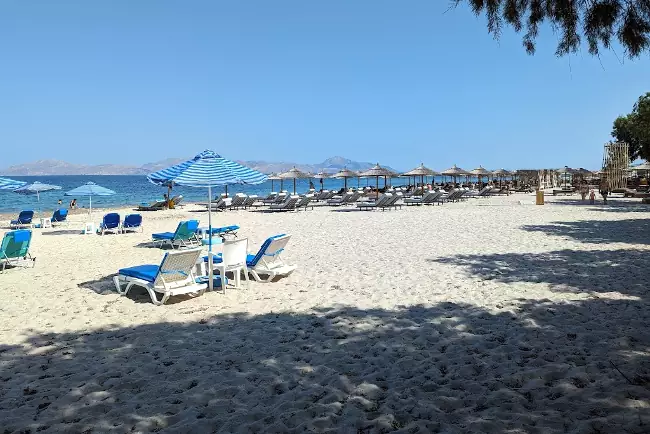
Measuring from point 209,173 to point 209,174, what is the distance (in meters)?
0.03

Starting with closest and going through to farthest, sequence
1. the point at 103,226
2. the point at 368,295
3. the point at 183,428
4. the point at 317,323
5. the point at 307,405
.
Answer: the point at 183,428 < the point at 307,405 < the point at 317,323 < the point at 368,295 < the point at 103,226

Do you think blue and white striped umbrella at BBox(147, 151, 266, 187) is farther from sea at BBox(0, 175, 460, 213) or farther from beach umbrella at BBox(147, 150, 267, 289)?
sea at BBox(0, 175, 460, 213)

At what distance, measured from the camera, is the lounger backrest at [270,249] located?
6.67 m

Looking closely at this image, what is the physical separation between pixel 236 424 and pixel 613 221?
13.9m

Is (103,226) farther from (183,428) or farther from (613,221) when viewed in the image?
(613,221)

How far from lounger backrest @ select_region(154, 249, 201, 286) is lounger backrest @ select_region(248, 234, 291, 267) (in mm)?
1112

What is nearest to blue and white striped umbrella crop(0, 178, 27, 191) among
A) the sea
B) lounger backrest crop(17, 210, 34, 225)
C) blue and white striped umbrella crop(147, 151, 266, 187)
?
lounger backrest crop(17, 210, 34, 225)

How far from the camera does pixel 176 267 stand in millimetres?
5703

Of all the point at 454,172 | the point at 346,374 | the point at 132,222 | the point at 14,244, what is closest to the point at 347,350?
the point at 346,374

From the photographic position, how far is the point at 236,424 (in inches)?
108

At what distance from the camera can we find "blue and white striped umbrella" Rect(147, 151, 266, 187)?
5.83m

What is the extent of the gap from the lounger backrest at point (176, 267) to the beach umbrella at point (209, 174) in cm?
32

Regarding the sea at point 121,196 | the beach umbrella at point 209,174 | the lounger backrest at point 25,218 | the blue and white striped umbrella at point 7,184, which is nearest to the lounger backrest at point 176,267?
the beach umbrella at point 209,174

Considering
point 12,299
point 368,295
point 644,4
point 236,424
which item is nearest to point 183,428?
point 236,424
